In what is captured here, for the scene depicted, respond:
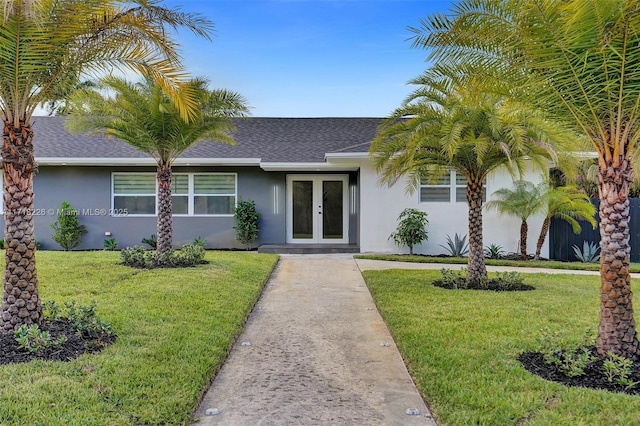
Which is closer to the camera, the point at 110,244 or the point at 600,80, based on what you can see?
the point at 600,80

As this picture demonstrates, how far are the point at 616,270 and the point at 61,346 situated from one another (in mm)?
5243

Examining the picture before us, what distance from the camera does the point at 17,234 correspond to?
442cm

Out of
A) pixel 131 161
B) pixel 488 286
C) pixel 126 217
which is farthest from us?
pixel 126 217

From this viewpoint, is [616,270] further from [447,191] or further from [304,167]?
[304,167]

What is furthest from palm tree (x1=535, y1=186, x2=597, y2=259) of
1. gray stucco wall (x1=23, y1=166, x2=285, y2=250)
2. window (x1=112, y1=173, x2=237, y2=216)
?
window (x1=112, y1=173, x2=237, y2=216)

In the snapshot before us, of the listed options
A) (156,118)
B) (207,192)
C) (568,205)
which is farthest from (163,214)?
(568,205)

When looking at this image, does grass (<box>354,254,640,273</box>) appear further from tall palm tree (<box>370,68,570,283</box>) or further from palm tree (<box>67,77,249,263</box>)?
palm tree (<box>67,77,249,263</box>)

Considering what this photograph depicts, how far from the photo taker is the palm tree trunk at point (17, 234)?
4418 millimetres

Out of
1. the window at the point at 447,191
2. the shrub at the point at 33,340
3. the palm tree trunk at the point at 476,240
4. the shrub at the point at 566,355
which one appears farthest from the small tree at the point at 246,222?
the shrub at the point at 566,355

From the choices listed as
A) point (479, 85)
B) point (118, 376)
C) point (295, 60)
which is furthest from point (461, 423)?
point (295, 60)

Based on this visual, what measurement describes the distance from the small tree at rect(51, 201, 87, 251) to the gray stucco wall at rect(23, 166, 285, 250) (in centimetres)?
28

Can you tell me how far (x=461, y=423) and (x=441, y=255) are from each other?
35.1 feet

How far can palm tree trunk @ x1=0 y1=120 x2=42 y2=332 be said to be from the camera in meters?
4.42

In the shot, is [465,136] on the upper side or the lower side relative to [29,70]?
lower
